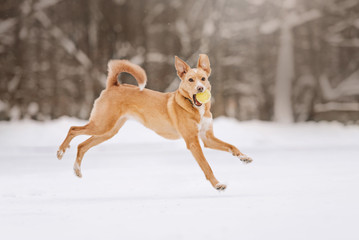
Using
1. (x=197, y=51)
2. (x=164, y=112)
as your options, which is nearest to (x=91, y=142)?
(x=164, y=112)

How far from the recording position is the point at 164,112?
6.73 ft

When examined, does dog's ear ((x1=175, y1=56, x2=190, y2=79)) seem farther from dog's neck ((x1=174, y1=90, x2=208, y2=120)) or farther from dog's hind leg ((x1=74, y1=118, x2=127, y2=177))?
dog's hind leg ((x1=74, y1=118, x2=127, y2=177))

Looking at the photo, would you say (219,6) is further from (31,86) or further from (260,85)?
(31,86)

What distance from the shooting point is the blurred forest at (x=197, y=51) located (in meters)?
4.94

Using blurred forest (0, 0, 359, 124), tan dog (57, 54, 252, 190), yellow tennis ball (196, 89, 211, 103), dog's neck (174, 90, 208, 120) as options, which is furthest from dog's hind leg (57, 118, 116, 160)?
blurred forest (0, 0, 359, 124)

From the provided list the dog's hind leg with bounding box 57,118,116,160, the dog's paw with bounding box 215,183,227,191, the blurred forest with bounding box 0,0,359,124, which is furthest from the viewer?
the blurred forest with bounding box 0,0,359,124

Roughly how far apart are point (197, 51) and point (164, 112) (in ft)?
9.82

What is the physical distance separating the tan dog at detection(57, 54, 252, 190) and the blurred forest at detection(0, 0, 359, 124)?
241 cm

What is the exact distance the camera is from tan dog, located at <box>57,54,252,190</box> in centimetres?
195

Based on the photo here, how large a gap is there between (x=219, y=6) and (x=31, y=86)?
9.15 feet

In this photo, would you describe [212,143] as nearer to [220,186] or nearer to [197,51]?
[220,186]

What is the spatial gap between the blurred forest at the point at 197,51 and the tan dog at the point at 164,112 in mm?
2407

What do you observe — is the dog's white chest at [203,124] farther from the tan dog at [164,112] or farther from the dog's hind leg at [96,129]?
the dog's hind leg at [96,129]

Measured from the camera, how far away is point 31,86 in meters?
4.97
